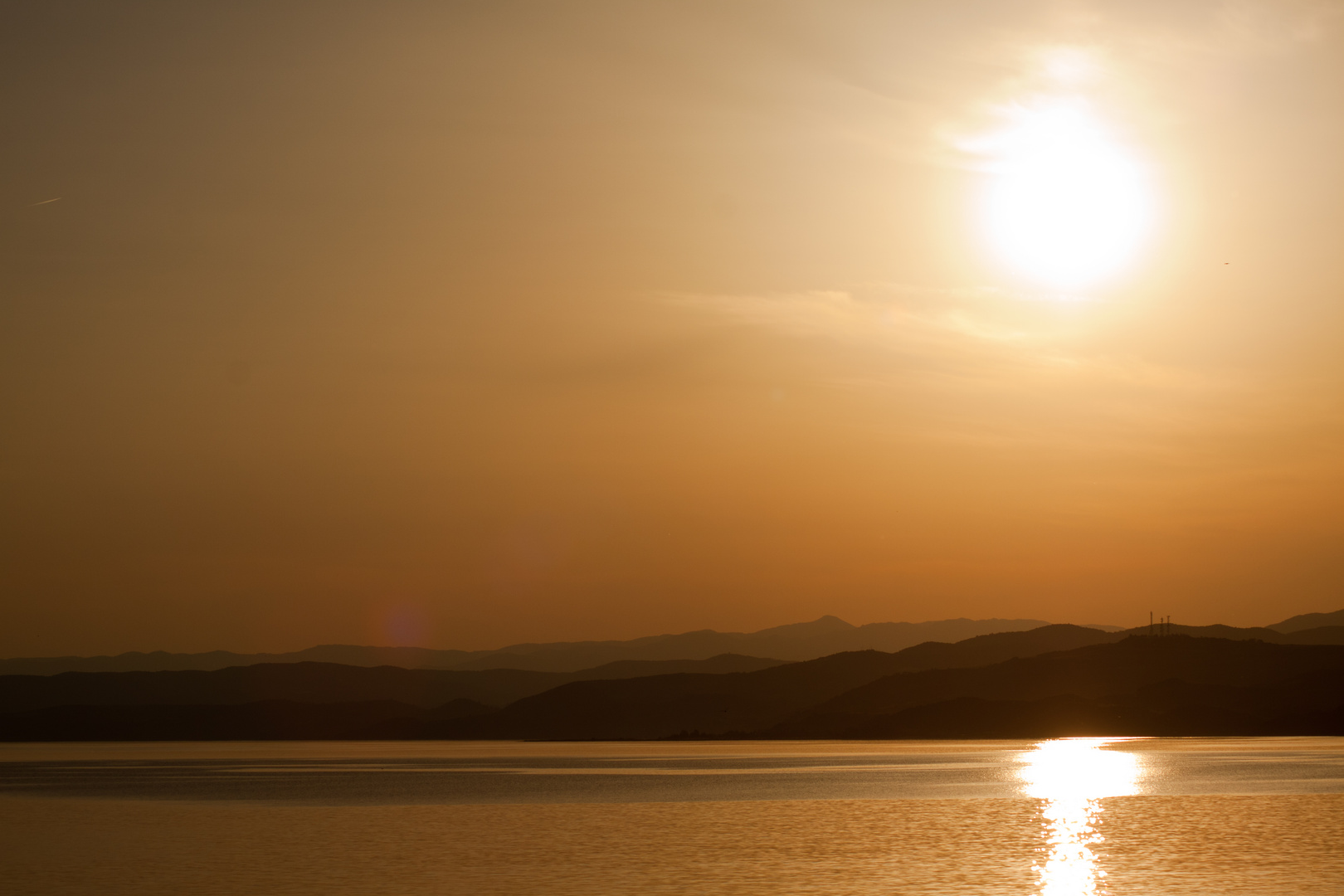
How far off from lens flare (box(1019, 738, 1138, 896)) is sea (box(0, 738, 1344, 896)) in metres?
0.22

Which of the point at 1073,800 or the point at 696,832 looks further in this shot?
the point at 1073,800

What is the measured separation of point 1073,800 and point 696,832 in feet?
79.9

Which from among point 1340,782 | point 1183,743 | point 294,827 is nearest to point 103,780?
point 294,827

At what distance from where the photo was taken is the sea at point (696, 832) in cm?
4034

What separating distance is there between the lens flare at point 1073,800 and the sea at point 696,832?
22cm

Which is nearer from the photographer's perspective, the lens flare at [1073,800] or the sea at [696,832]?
the lens flare at [1073,800]

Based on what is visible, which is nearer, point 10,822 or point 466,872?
point 466,872

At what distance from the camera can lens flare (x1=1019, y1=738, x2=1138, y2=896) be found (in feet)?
130

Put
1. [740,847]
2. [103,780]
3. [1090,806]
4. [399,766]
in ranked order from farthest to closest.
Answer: [399,766] → [103,780] → [1090,806] → [740,847]

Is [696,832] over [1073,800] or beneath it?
beneath

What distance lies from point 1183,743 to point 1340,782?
89597 mm

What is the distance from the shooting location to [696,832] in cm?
5562

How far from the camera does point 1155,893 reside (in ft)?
120

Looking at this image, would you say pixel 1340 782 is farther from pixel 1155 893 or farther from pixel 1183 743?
pixel 1183 743
